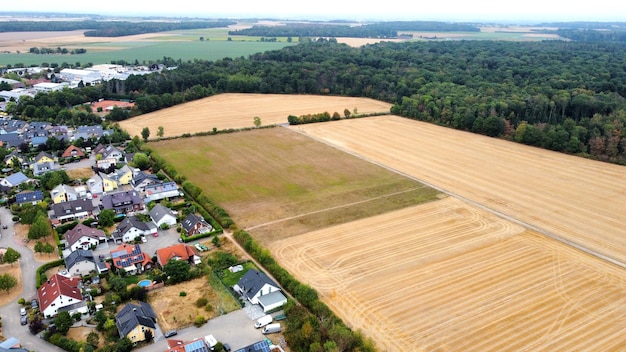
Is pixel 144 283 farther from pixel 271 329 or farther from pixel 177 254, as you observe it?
pixel 271 329

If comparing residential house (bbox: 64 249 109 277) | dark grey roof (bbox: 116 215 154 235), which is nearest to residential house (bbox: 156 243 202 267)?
residential house (bbox: 64 249 109 277)

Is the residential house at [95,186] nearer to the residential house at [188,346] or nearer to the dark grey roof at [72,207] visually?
the dark grey roof at [72,207]

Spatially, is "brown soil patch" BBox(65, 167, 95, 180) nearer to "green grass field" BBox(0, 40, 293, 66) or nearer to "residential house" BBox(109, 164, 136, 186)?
"residential house" BBox(109, 164, 136, 186)

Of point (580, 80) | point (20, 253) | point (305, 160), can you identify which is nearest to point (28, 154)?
point (20, 253)

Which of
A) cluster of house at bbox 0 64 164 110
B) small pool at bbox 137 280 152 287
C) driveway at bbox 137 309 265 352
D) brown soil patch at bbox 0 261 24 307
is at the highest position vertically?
cluster of house at bbox 0 64 164 110

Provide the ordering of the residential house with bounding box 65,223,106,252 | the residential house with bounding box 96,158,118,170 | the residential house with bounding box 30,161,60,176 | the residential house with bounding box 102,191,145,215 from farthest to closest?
the residential house with bounding box 96,158,118,170
the residential house with bounding box 30,161,60,176
the residential house with bounding box 102,191,145,215
the residential house with bounding box 65,223,106,252
